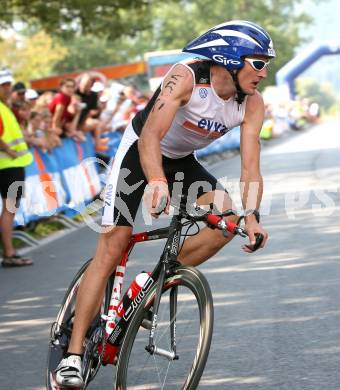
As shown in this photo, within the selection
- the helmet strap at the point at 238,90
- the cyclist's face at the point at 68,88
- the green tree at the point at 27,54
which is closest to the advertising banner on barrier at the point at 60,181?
the cyclist's face at the point at 68,88

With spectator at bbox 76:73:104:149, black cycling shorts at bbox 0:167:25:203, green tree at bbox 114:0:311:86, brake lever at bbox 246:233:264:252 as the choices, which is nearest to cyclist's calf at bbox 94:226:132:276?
brake lever at bbox 246:233:264:252

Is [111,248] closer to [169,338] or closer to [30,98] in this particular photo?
[169,338]

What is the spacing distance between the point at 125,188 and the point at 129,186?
0.03m

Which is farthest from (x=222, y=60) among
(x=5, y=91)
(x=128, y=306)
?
(x=5, y=91)

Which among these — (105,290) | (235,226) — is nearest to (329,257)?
(105,290)

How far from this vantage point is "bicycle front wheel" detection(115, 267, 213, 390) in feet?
14.5

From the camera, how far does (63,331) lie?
212 inches

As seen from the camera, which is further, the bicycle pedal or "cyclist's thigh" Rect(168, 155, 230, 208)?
"cyclist's thigh" Rect(168, 155, 230, 208)

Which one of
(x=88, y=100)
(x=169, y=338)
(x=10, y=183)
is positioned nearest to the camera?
(x=169, y=338)

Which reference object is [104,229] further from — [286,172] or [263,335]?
[286,172]

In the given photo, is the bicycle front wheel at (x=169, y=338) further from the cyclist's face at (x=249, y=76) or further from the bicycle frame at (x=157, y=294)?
the cyclist's face at (x=249, y=76)

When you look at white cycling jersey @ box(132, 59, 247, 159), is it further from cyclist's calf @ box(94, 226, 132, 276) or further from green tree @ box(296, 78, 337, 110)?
green tree @ box(296, 78, 337, 110)

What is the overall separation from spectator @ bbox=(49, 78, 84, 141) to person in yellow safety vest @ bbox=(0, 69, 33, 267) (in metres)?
3.70

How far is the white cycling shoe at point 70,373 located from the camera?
4926 millimetres
